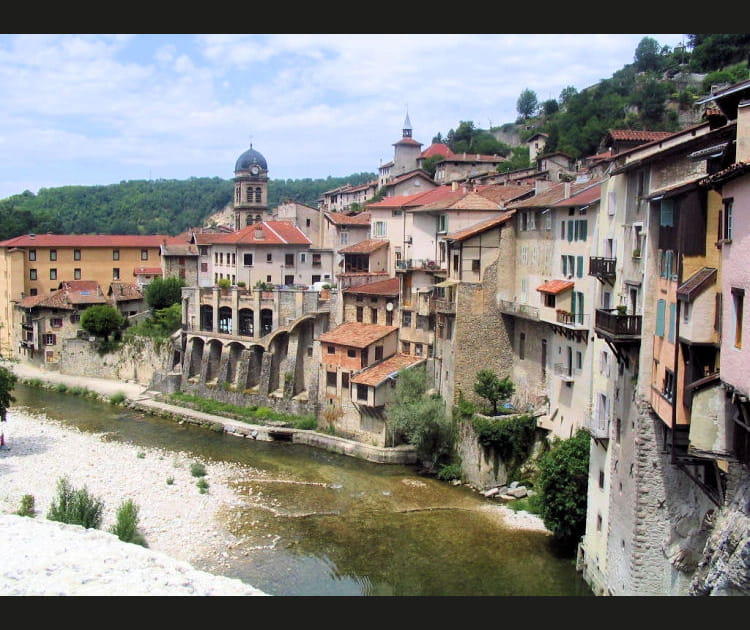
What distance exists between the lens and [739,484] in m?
16.8

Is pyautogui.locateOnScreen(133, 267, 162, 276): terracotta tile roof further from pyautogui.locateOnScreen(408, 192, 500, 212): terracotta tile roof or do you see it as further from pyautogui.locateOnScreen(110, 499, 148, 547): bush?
pyautogui.locateOnScreen(110, 499, 148, 547): bush

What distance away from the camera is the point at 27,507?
3064 centimetres

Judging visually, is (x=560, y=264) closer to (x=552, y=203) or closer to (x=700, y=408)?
(x=552, y=203)

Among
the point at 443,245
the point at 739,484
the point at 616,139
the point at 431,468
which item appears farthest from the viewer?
the point at 443,245

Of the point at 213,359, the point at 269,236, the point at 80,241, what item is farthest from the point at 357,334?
the point at 80,241

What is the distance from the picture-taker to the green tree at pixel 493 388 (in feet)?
120

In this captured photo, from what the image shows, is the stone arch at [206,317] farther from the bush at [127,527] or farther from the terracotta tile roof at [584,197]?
the terracotta tile roof at [584,197]

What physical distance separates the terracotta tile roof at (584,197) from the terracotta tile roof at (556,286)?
3083 millimetres

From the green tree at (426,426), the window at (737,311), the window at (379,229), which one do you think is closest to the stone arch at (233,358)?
the window at (379,229)

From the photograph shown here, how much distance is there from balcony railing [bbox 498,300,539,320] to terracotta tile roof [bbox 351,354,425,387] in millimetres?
5675

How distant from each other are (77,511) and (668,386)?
66.9 ft

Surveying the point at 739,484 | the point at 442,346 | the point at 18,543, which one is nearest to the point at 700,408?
the point at 739,484

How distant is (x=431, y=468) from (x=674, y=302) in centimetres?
2062

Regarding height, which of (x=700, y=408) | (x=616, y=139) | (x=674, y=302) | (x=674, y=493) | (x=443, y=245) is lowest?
(x=674, y=493)
